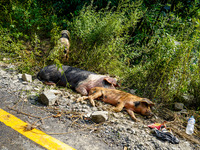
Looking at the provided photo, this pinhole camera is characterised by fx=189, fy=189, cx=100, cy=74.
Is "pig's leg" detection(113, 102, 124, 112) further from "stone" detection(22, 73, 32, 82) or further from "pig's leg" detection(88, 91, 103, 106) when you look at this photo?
"stone" detection(22, 73, 32, 82)

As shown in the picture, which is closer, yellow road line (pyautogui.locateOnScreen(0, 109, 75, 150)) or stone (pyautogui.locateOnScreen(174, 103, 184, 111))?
yellow road line (pyautogui.locateOnScreen(0, 109, 75, 150))

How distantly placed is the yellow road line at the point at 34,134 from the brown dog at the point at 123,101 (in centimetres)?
105

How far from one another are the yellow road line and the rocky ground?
0.08 metres

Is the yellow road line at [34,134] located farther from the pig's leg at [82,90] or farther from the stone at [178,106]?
the stone at [178,106]

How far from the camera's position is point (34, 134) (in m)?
2.28

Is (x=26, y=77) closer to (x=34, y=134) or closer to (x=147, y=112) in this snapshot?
(x=34, y=134)

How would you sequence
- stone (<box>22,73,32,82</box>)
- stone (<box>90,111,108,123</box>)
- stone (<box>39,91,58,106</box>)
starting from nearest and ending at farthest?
stone (<box>90,111,108,123</box>)
stone (<box>39,91,58,106</box>)
stone (<box>22,73,32,82</box>)

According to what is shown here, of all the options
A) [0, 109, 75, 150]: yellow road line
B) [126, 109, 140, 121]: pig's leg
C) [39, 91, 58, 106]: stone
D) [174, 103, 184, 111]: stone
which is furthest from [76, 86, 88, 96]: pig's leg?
[174, 103, 184, 111]: stone

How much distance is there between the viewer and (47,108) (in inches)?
114

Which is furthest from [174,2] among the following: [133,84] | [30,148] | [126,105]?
[30,148]

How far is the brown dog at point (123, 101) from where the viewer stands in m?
3.21

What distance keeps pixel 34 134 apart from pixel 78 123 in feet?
2.06

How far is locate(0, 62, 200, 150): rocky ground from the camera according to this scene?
2354mm

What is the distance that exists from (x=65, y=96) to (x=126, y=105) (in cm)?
108
